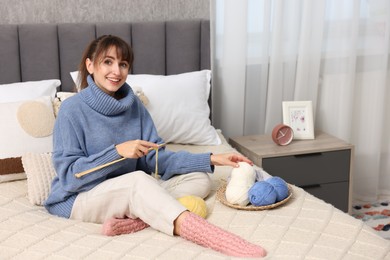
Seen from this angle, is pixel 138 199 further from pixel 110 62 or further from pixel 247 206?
pixel 110 62

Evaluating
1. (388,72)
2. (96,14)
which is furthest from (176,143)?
(388,72)

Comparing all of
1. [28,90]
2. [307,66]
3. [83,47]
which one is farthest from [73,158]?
[307,66]

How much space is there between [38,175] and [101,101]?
417 millimetres

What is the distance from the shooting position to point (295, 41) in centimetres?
302

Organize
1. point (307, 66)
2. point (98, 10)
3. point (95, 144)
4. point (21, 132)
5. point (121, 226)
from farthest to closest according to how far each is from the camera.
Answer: point (307, 66)
point (98, 10)
point (21, 132)
point (95, 144)
point (121, 226)

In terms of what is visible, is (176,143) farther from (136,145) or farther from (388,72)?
(388,72)

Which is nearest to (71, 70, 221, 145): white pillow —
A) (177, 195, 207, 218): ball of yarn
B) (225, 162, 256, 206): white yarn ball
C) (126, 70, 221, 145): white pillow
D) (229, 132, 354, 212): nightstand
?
(126, 70, 221, 145): white pillow

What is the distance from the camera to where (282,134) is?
110 inches

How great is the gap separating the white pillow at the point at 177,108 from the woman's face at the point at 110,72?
23.7 inches

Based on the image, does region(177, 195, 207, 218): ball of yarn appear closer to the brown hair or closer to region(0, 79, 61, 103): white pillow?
the brown hair

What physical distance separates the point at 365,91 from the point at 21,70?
6.24 feet

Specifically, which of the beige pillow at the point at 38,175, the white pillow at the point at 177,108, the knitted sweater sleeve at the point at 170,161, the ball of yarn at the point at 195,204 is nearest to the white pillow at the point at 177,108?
A: the white pillow at the point at 177,108

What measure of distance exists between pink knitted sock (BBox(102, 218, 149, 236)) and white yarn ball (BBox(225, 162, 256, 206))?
1.03 feet

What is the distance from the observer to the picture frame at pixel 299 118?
113 inches
